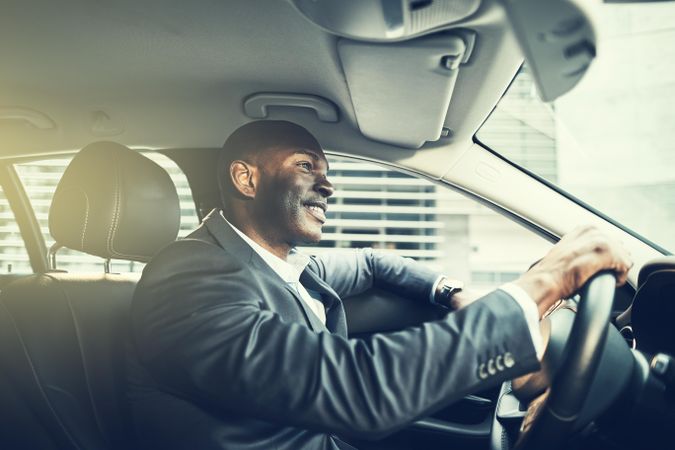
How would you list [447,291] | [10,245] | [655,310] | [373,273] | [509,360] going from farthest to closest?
[10,245] < [373,273] < [447,291] < [655,310] < [509,360]

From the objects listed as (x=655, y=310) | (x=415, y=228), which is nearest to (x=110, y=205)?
(x=655, y=310)

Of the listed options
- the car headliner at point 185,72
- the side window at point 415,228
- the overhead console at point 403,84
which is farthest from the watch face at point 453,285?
the side window at point 415,228

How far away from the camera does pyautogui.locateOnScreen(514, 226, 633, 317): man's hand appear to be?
3.55 feet

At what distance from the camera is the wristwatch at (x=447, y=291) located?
2.10 m

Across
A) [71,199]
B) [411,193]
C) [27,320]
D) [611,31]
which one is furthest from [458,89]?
[411,193]

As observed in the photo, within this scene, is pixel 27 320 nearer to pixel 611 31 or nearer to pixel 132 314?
pixel 132 314

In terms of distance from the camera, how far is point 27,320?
1.50m

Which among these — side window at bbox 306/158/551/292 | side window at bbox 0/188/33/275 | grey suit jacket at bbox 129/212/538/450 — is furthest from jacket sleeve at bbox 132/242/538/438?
side window at bbox 306/158/551/292

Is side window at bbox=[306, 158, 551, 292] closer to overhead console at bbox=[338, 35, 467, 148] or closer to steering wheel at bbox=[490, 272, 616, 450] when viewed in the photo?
overhead console at bbox=[338, 35, 467, 148]

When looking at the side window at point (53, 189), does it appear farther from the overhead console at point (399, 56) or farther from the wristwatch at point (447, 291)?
the wristwatch at point (447, 291)

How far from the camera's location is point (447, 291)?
83.0 inches

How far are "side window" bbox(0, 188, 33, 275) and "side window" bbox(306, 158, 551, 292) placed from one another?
1724 millimetres

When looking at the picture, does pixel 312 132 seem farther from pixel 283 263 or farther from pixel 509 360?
pixel 509 360

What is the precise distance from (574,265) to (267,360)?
2.04ft
